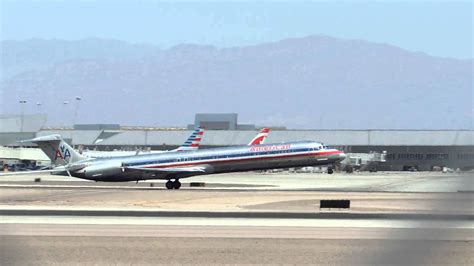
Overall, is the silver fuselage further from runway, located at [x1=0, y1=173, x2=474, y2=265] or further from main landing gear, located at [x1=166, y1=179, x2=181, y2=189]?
runway, located at [x1=0, y1=173, x2=474, y2=265]

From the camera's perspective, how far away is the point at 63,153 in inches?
3442

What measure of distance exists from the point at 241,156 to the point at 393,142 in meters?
113

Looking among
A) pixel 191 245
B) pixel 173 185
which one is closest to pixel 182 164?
pixel 173 185

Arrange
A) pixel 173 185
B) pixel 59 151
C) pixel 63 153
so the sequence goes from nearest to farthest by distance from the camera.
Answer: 1. pixel 173 185
2. pixel 63 153
3. pixel 59 151

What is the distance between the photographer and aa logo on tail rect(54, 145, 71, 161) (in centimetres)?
8725

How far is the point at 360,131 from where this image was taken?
652ft

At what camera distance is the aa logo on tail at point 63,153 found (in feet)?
286

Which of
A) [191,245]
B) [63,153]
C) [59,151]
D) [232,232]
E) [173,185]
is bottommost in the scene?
[173,185]

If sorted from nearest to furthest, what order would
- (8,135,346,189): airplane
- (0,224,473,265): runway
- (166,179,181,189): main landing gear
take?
(0,224,473,265): runway → (8,135,346,189): airplane → (166,179,181,189): main landing gear

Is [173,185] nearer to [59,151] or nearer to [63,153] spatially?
[63,153]

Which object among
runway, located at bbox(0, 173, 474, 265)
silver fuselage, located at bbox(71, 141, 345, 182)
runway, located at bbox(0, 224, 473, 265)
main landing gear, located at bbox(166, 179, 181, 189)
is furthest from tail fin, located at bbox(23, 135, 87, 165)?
runway, located at bbox(0, 224, 473, 265)

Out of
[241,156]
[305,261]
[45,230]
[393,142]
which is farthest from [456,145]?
[393,142]

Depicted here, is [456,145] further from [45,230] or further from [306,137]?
[306,137]

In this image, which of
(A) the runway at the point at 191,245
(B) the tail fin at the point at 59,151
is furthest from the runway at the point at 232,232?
(B) the tail fin at the point at 59,151
